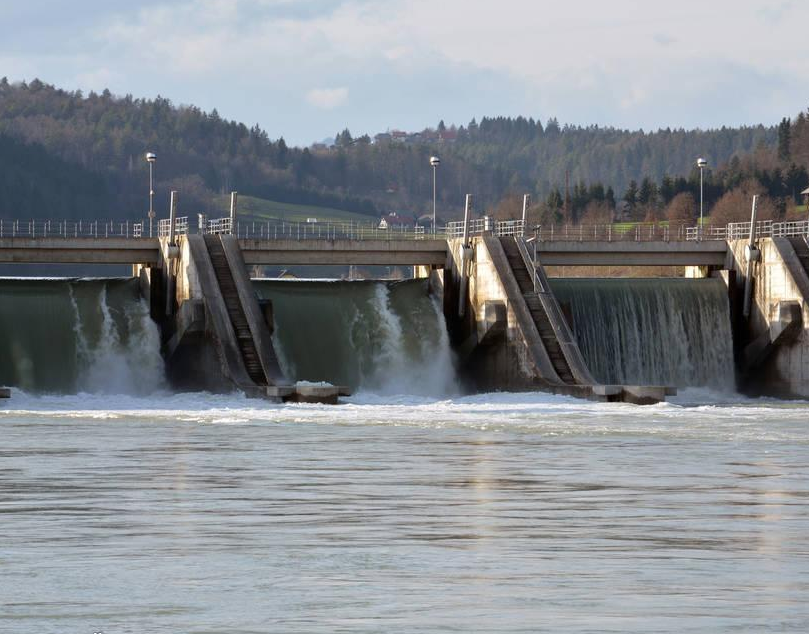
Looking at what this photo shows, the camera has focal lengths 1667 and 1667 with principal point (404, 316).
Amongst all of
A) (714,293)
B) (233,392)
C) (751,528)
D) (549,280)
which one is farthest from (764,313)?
(751,528)

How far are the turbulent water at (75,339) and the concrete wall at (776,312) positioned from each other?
23.6 meters

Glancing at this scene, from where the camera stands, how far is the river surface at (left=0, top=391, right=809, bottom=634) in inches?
646

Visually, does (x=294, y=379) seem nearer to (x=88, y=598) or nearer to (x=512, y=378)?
(x=512, y=378)

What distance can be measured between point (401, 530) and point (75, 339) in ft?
129

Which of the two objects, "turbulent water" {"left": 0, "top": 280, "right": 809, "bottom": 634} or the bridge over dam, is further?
the bridge over dam

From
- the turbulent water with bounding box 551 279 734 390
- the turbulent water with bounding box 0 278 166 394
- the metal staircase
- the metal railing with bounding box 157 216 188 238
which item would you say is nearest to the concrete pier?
the turbulent water with bounding box 551 279 734 390

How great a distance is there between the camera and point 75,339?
196ft

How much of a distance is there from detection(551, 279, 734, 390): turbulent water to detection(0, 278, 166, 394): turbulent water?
16.2 metres

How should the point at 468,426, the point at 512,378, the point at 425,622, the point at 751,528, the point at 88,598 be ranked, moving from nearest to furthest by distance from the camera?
the point at 425,622 → the point at 88,598 → the point at 751,528 → the point at 468,426 → the point at 512,378

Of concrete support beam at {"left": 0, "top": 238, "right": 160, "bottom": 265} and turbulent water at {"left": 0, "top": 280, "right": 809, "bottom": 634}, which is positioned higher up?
concrete support beam at {"left": 0, "top": 238, "right": 160, "bottom": 265}

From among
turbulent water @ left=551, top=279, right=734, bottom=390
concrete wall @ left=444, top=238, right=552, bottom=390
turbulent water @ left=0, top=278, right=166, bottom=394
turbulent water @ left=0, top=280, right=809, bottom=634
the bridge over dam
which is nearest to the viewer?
turbulent water @ left=0, top=280, right=809, bottom=634

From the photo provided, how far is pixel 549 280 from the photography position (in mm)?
65500

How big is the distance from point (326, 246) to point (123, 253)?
784 centimetres

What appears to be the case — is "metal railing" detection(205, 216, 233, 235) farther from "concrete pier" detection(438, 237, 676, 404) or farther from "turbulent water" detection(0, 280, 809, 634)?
"turbulent water" detection(0, 280, 809, 634)
